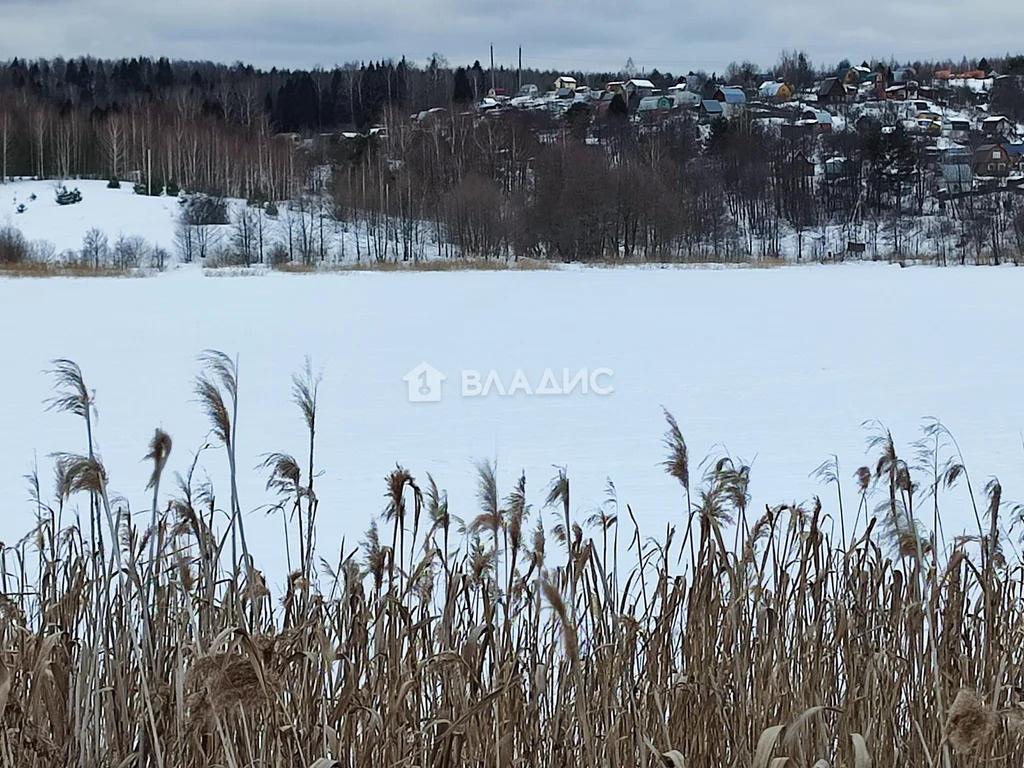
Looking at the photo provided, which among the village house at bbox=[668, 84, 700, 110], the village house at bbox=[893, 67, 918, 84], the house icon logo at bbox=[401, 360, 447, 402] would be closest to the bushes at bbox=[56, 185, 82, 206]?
the village house at bbox=[668, 84, 700, 110]

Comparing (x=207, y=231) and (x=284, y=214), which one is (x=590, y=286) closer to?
(x=207, y=231)

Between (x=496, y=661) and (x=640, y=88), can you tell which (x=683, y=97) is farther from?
(x=496, y=661)

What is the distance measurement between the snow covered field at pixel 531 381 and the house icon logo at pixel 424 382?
0.10 m

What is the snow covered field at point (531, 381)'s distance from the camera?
5594 mm

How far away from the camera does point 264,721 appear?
1.63 m

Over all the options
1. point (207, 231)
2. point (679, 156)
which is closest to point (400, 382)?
point (207, 231)

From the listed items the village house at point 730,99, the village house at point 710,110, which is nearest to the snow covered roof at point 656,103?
the village house at point 710,110

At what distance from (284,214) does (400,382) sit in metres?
32.0

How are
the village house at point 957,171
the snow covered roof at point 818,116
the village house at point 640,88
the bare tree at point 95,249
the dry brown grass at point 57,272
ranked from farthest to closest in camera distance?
the village house at point 640,88
the snow covered roof at point 818,116
the village house at point 957,171
the bare tree at point 95,249
the dry brown grass at point 57,272

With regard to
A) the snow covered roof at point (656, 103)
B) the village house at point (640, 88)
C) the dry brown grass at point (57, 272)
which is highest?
the village house at point (640, 88)

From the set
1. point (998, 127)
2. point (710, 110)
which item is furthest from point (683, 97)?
point (998, 127)

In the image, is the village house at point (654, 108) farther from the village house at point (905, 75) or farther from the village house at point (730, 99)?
the village house at point (905, 75)

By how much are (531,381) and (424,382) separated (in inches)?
31.1

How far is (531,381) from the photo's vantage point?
29.6 feet
